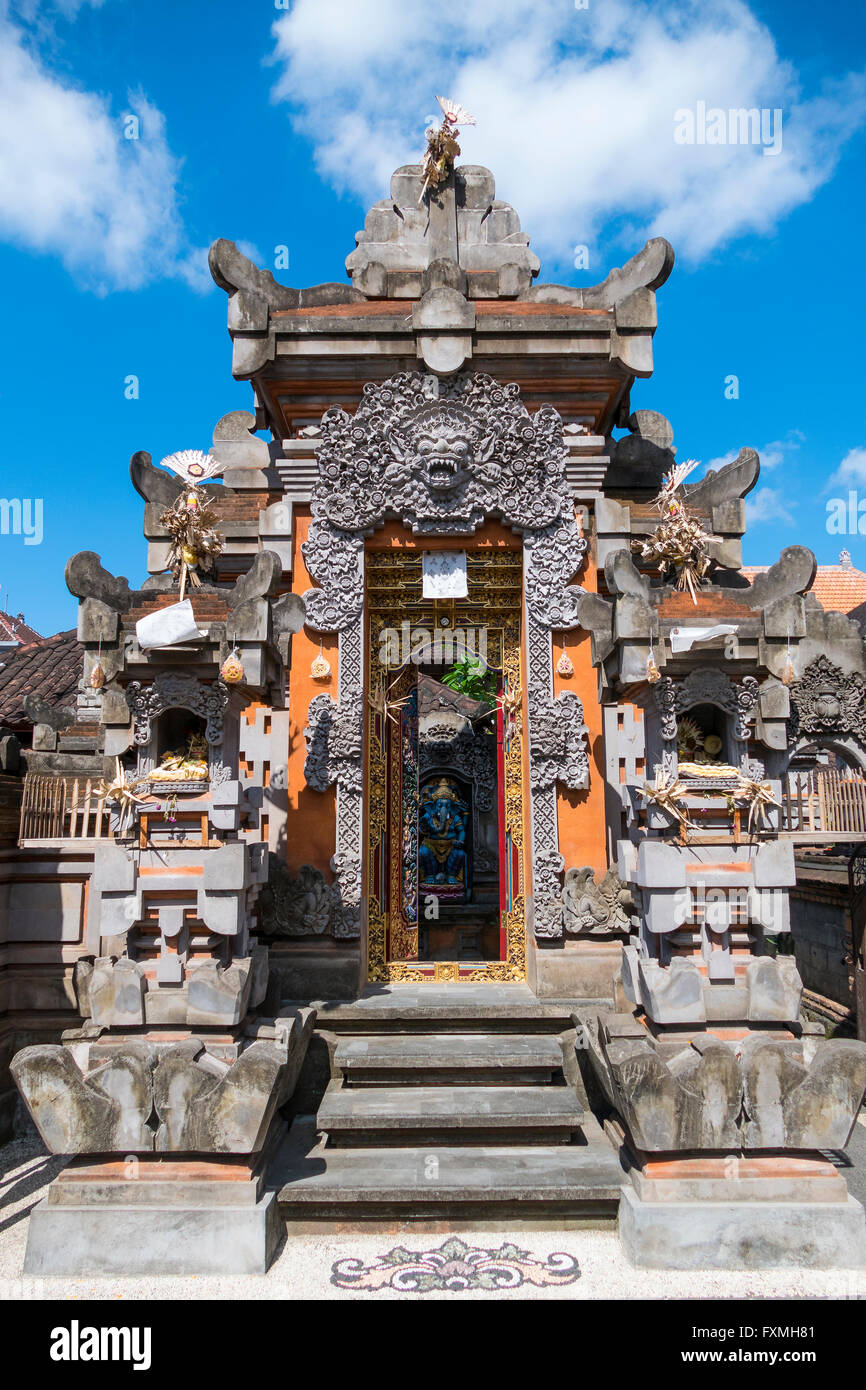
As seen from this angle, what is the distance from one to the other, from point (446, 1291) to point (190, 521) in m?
6.31

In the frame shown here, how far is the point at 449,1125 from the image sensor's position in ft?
22.7

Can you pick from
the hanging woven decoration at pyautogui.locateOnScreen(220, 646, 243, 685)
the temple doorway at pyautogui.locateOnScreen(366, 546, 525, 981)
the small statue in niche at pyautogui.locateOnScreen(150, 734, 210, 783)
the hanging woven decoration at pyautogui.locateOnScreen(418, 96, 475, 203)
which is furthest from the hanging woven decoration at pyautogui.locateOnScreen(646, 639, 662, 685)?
the hanging woven decoration at pyautogui.locateOnScreen(418, 96, 475, 203)

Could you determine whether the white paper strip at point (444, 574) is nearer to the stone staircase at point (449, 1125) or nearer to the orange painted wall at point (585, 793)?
the orange painted wall at point (585, 793)

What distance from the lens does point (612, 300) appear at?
1020cm

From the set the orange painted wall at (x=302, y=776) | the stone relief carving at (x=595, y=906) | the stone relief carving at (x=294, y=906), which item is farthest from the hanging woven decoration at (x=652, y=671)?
the stone relief carving at (x=294, y=906)

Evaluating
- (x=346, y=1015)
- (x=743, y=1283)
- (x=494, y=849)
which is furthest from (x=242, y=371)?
(x=494, y=849)

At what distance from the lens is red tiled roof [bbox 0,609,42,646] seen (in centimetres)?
2827

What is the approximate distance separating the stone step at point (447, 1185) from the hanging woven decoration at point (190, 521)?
4924mm

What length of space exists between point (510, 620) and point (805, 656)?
3.45 meters

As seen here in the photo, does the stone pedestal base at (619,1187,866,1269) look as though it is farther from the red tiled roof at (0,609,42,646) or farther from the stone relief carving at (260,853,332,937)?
the red tiled roof at (0,609,42,646)

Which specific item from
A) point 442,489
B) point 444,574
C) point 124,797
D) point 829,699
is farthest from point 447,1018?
point 829,699

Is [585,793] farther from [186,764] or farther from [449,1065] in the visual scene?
[186,764]

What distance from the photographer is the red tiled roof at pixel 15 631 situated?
92.7 feet

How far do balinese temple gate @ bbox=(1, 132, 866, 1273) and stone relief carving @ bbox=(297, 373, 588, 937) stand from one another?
0.13ft
